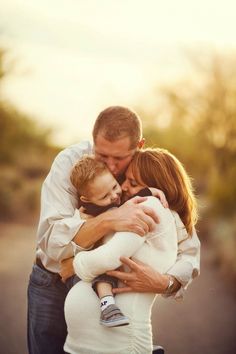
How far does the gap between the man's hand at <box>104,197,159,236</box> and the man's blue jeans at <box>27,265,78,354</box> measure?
41 cm

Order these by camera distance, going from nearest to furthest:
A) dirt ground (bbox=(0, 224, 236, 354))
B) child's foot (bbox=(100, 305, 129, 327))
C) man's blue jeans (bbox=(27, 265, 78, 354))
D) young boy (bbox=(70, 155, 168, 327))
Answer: child's foot (bbox=(100, 305, 129, 327)) → young boy (bbox=(70, 155, 168, 327)) → man's blue jeans (bbox=(27, 265, 78, 354)) → dirt ground (bbox=(0, 224, 236, 354))

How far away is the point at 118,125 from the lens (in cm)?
217

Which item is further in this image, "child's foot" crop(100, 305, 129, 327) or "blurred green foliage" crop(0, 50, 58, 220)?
"blurred green foliage" crop(0, 50, 58, 220)

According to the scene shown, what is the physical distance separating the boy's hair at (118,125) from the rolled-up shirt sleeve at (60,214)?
6.0 inches

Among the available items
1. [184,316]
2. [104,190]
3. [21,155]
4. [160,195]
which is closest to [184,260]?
[160,195]

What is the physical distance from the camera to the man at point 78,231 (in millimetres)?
1975

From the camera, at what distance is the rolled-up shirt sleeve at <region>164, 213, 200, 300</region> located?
213 centimetres

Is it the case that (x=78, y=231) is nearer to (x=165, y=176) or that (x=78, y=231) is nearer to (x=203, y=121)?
(x=165, y=176)

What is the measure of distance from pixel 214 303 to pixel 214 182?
4.25m

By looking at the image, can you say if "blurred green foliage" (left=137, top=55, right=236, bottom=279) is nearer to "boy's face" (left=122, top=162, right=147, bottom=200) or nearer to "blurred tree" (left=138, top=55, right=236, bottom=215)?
"blurred tree" (left=138, top=55, right=236, bottom=215)

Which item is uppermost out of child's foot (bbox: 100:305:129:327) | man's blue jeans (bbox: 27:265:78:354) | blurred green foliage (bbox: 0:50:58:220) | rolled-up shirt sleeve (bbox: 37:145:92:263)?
rolled-up shirt sleeve (bbox: 37:145:92:263)

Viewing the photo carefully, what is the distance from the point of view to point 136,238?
1928 millimetres

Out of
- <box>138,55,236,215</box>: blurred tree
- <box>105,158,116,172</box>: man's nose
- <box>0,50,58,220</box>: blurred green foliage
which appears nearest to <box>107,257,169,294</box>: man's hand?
<box>105,158,116,172</box>: man's nose

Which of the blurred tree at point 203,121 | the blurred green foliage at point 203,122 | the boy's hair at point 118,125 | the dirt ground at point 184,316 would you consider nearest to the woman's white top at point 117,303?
the boy's hair at point 118,125
